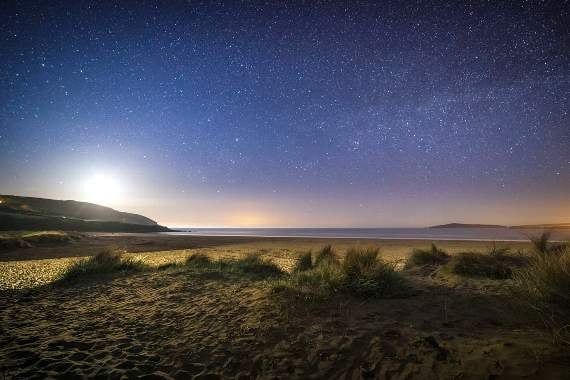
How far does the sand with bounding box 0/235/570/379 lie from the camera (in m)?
3.41

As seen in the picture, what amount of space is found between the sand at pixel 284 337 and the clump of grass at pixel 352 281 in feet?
1.12

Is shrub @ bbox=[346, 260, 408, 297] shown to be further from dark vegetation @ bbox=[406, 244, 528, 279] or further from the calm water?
the calm water

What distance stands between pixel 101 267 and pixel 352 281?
1012cm

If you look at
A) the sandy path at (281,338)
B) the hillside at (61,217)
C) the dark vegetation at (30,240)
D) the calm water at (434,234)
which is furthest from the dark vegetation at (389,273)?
the hillside at (61,217)

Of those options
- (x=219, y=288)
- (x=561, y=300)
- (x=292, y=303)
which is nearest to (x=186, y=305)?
(x=219, y=288)

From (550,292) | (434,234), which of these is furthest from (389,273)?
(434,234)

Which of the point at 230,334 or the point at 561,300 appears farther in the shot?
the point at 230,334

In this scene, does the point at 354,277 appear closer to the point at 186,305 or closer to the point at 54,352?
the point at 186,305

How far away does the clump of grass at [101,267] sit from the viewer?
10516 millimetres

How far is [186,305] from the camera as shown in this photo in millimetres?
6820

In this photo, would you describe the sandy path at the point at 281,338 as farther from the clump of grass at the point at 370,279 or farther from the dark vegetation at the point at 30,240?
the dark vegetation at the point at 30,240

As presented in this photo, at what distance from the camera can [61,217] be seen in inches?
2717

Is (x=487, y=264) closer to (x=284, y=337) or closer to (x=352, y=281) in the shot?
(x=352, y=281)

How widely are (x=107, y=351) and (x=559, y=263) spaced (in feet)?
24.3
